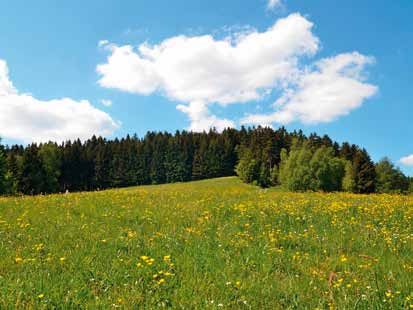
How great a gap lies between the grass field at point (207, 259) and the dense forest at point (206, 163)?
69.3 m

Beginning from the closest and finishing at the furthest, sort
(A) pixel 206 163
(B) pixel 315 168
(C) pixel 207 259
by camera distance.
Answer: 1. (C) pixel 207 259
2. (B) pixel 315 168
3. (A) pixel 206 163

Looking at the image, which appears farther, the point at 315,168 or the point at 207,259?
the point at 315,168

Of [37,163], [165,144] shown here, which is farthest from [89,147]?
[37,163]

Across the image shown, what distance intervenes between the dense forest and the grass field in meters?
69.3

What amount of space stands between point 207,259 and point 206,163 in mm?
107270

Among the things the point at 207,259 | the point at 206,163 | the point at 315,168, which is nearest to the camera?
the point at 207,259

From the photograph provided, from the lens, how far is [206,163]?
372 feet

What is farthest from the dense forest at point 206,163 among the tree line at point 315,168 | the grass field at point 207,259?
the grass field at point 207,259

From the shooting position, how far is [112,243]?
702 cm

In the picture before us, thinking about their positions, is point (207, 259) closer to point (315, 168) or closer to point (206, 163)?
point (315, 168)

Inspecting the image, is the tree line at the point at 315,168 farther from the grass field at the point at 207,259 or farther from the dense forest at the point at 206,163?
the grass field at the point at 207,259

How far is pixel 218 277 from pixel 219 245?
1613mm

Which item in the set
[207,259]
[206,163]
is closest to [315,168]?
[206,163]

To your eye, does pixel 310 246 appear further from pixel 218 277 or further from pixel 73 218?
pixel 73 218
